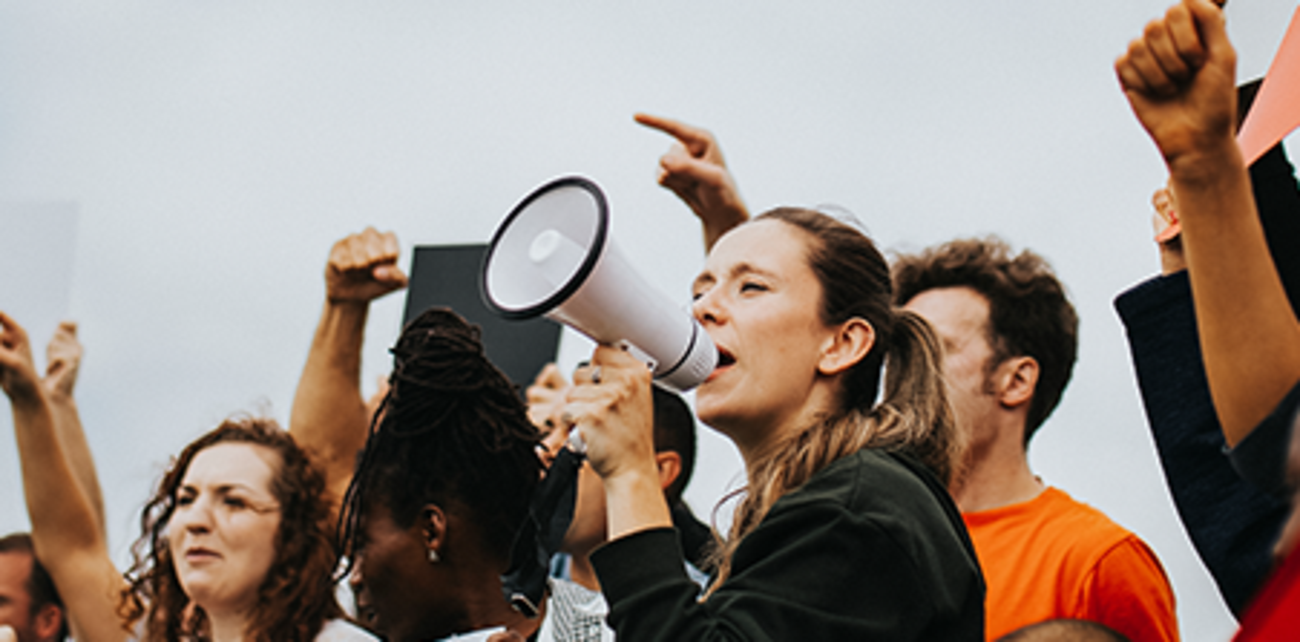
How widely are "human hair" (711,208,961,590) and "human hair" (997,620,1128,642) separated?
12.9 inches

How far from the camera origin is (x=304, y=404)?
11.5 feet

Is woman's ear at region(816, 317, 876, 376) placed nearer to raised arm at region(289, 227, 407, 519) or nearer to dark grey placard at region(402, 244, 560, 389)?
dark grey placard at region(402, 244, 560, 389)

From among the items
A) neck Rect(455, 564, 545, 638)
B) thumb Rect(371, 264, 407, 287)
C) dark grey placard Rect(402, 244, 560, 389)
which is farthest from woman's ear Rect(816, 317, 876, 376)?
thumb Rect(371, 264, 407, 287)

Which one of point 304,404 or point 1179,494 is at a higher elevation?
point 1179,494

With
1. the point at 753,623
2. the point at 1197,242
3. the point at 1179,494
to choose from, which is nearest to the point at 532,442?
the point at 753,623

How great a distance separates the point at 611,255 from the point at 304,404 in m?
2.00

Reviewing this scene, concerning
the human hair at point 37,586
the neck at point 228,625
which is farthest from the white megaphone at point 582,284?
the human hair at point 37,586

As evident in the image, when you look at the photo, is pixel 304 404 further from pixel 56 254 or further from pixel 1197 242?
pixel 1197 242

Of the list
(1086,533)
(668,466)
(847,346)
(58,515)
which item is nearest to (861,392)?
(847,346)

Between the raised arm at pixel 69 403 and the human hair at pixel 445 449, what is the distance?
1.30 m

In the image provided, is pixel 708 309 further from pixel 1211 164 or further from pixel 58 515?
pixel 58 515

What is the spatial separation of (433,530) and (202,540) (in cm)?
83

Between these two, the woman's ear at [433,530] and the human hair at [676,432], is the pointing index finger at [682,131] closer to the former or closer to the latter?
the human hair at [676,432]

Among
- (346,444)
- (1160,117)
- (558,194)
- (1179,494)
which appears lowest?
(346,444)
